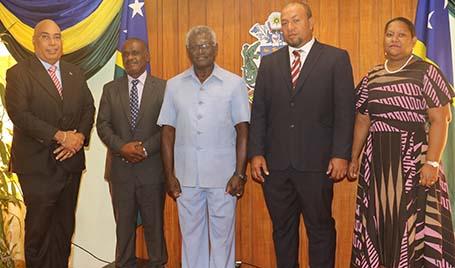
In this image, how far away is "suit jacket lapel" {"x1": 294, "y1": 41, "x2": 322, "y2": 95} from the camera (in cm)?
286

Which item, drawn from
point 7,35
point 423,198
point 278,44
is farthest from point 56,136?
point 423,198

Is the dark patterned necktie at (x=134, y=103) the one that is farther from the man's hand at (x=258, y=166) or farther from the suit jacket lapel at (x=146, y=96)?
the man's hand at (x=258, y=166)

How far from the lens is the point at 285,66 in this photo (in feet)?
9.68

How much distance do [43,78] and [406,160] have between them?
229 cm

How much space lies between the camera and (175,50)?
12.7 ft

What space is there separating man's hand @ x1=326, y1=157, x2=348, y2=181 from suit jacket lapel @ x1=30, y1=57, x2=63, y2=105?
69.2 inches

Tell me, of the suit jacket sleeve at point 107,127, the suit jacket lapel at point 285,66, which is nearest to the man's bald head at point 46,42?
the suit jacket sleeve at point 107,127

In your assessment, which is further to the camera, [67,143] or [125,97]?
[125,97]

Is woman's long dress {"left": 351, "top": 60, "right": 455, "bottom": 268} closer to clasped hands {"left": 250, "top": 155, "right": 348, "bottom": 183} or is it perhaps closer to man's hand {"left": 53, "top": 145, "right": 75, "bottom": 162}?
clasped hands {"left": 250, "top": 155, "right": 348, "bottom": 183}

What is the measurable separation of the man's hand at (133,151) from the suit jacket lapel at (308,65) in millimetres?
1045

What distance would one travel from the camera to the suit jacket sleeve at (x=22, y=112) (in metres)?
3.04

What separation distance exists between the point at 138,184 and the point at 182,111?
22.3 inches

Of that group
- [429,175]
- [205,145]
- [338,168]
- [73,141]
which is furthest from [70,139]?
[429,175]

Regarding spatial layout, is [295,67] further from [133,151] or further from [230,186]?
[133,151]
